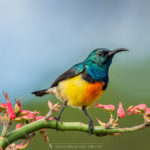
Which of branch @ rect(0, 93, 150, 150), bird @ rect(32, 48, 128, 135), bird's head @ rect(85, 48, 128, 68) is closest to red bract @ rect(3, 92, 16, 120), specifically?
branch @ rect(0, 93, 150, 150)

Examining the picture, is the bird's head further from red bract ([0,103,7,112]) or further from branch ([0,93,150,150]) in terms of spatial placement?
red bract ([0,103,7,112])

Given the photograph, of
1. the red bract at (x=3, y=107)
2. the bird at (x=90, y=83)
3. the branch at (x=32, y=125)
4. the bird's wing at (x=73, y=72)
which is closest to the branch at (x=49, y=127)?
the branch at (x=32, y=125)

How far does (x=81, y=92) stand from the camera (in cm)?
289

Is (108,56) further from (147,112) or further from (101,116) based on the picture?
(101,116)

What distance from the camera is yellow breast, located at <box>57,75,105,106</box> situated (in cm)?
287

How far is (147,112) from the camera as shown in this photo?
1827 millimetres

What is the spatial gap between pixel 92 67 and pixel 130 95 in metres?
4.33

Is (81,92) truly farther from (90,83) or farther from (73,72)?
(73,72)

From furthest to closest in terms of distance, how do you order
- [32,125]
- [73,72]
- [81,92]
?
1. [73,72]
2. [81,92]
3. [32,125]

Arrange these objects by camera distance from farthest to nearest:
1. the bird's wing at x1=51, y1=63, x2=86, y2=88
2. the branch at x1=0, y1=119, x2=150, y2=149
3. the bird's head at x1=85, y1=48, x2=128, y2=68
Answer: the bird's wing at x1=51, y1=63, x2=86, y2=88, the bird's head at x1=85, y1=48, x2=128, y2=68, the branch at x1=0, y1=119, x2=150, y2=149

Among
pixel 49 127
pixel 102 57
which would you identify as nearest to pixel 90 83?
pixel 102 57

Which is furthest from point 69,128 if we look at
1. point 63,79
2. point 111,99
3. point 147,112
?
point 111,99

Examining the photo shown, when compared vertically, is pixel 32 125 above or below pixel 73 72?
above

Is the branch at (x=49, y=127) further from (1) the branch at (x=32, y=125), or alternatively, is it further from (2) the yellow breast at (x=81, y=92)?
(2) the yellow breast at (x=81, y=92)
